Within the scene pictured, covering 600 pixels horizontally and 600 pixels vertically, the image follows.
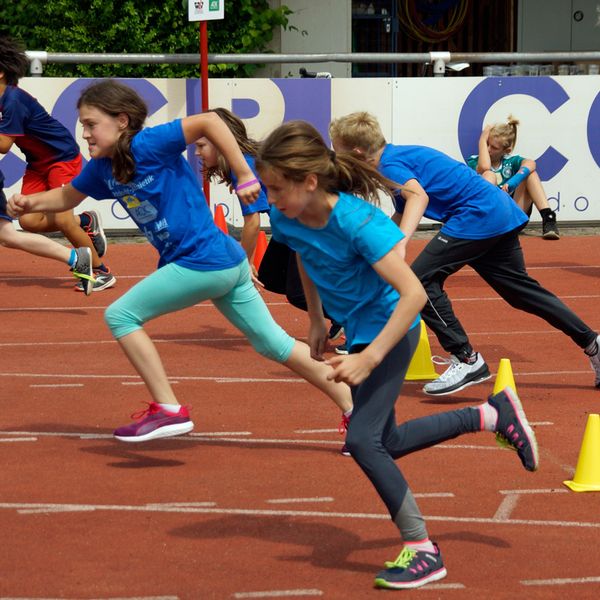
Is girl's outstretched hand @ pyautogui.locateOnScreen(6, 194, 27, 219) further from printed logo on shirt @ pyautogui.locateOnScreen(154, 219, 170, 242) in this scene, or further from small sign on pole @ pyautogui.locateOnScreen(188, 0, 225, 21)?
small sign on pole @ pyautogui.locateOnScreen(188, 0, 225, 21)

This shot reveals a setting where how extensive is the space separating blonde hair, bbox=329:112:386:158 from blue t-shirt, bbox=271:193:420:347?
202cm

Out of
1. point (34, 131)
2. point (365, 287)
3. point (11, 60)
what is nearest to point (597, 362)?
point (365, 287)

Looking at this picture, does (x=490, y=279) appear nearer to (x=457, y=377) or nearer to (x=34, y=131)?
(x=457, y=377)

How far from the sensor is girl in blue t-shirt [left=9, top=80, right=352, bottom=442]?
638cm

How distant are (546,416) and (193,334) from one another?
11.7 ft

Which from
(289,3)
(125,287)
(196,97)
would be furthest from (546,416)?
(289,3)

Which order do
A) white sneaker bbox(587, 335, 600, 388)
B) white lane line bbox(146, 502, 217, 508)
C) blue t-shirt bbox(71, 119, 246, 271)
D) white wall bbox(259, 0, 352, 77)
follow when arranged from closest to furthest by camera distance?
white lane line bbox(146, 502, 217, 508) → blue t-shirt bbox(71, 119, 246, 271) → white sneaker bbox(587, 335, 600, 388) → white wall bbox(259, 0, 352, 77)

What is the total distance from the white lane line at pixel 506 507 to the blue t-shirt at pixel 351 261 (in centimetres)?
109

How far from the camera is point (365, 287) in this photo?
16.3 feet

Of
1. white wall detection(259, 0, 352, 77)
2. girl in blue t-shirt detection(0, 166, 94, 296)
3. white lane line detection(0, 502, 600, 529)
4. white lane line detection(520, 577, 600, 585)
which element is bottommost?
white lane line detection(0, 502, 600, 529)

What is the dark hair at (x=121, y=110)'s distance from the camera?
6.38 meters

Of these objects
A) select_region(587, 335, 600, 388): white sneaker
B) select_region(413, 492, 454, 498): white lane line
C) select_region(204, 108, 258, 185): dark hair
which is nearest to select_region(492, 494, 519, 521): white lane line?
select_region(413, 492, 454, 498): white lane line

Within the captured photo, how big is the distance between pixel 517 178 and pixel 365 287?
10.7m

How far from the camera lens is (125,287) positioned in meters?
12.4
